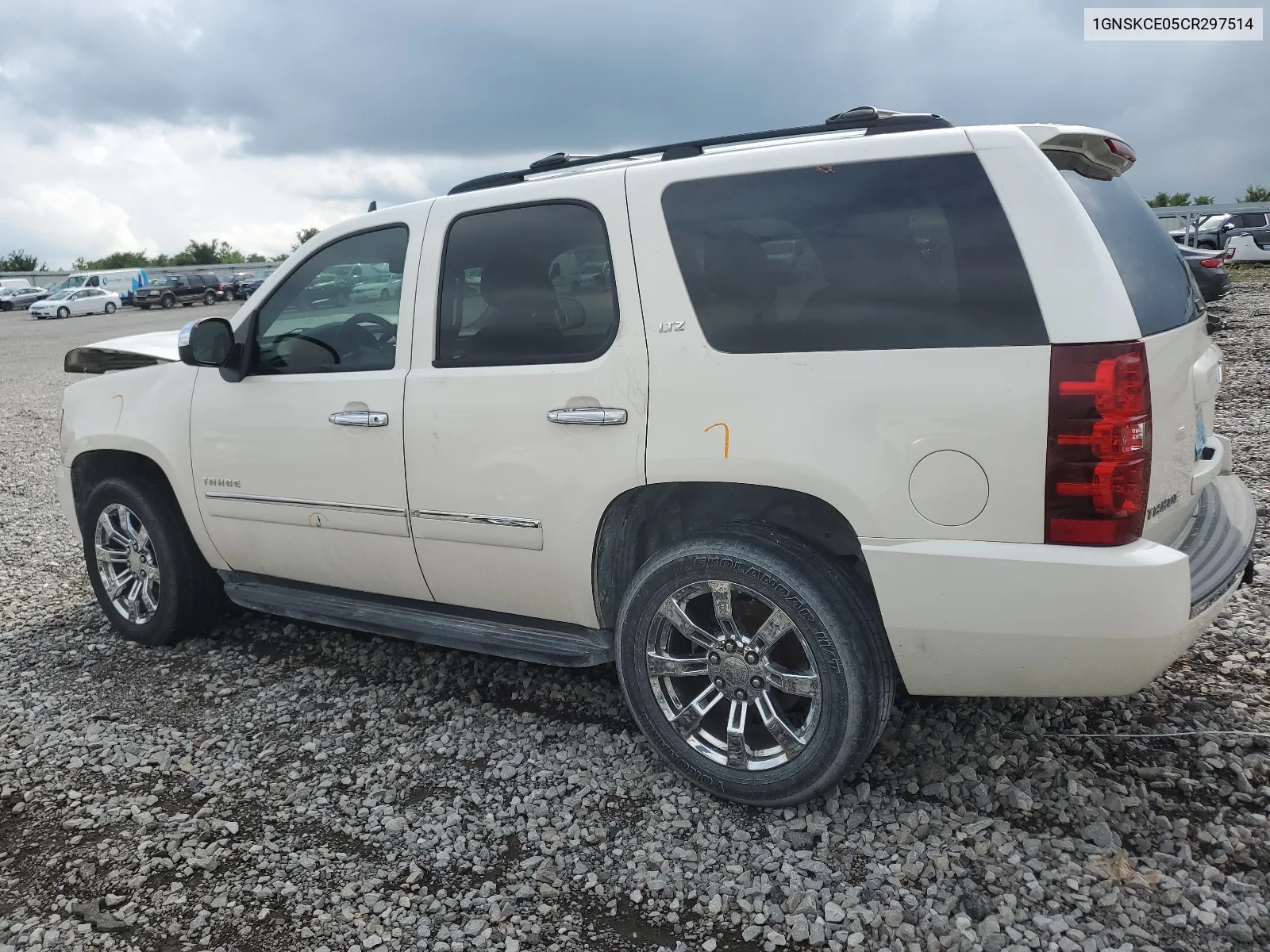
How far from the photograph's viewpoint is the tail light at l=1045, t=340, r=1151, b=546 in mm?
2549

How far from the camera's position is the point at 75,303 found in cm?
4066

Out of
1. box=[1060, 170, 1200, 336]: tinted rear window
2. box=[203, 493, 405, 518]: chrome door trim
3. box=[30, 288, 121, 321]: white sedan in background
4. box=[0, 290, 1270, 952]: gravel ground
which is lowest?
box=[0, 290, 1270, 952]: gravel ground

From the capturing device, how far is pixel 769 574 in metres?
2.98

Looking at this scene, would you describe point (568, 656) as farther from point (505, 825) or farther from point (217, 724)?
point (217, 724)

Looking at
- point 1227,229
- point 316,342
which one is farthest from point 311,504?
point 1227,229

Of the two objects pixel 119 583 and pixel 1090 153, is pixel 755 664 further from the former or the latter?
pixel 119 583

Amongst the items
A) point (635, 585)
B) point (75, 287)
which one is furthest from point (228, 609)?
point (75, 287)

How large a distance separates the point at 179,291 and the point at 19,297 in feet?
27.1

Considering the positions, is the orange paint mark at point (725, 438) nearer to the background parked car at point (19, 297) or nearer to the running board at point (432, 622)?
the running board at point (432, 622)

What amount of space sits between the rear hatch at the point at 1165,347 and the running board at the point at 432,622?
1.82 meters

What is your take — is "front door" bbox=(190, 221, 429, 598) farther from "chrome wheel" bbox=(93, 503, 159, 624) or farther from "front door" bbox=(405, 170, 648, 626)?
"chrome wheel" bbox=(93, 503, 159, 624)

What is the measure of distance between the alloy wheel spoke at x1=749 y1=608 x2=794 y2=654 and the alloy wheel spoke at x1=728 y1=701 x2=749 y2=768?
0.21 metres

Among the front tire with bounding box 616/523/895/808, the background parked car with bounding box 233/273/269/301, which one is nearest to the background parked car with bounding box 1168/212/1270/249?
the front tire with bounding box 616/523/895/808

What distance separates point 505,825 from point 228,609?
2.62 meters
